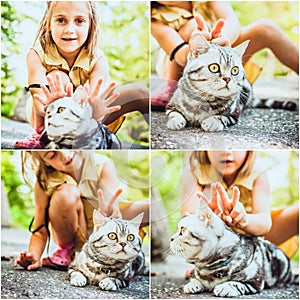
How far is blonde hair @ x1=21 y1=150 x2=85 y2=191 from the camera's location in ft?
6.52

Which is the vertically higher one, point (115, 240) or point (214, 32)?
point (214, 32)

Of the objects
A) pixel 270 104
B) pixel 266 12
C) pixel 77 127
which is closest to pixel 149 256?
pixel 77 127

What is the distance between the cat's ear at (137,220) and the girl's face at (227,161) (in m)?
0.32

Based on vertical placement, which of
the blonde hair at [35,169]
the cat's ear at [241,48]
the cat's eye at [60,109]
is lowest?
the blonde hair at [35,169]

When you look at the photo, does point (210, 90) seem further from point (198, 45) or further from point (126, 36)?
point (126, 36)

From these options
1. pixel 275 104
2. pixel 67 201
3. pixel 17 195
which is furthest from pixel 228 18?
pixel 17 195

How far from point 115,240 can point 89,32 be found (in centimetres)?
74

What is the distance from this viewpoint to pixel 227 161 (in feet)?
6.48

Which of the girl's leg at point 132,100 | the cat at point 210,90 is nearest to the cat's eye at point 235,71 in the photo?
the cat at point 210,90

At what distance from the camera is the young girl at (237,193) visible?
196 centimetres

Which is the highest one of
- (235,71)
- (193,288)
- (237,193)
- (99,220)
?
(235,71)

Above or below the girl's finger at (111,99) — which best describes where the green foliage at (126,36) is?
above

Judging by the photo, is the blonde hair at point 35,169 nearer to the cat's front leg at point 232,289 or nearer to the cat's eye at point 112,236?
the cat's eye at point 112,236

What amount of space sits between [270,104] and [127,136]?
21.4 inches
